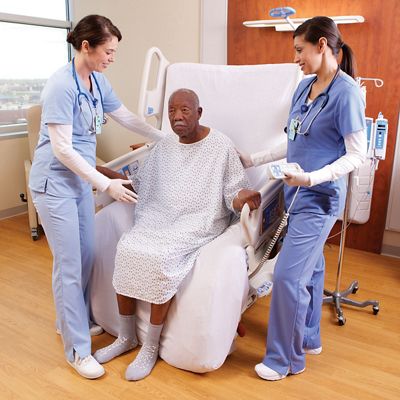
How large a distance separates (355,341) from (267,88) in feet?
4.13

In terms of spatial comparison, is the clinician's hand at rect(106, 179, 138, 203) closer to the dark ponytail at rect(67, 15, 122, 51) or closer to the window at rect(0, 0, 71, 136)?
the dark ponytail at rect(67, 15, 122, 51)

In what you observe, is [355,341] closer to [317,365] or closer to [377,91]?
[317,365]

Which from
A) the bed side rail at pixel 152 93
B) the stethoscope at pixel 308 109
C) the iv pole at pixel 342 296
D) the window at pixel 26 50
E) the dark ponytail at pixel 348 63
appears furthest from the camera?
the window at pixel 26 50

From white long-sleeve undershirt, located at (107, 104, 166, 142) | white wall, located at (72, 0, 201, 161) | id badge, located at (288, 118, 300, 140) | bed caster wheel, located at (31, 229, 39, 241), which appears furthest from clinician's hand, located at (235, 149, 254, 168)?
bed caster wheel, located at (31, 229, 39, 241)

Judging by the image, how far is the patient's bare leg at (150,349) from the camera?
70.2 inches

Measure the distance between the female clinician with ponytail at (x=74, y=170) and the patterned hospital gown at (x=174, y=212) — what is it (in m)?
0.19

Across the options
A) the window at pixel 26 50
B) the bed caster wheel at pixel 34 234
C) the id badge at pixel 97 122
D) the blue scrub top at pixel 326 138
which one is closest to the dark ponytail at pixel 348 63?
the blue scrub top at pixel 326 138

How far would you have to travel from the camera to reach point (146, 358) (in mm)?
1830

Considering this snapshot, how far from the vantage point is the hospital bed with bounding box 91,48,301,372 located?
174 cm

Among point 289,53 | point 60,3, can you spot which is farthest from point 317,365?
point 60,3

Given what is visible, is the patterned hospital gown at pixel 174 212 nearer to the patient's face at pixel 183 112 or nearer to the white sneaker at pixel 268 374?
the patient's face at pixel 183 112

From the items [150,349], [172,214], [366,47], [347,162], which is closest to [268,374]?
[150,349]

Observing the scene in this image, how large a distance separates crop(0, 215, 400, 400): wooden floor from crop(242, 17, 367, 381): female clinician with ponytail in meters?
0.12

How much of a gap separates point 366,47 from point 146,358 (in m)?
2.22
